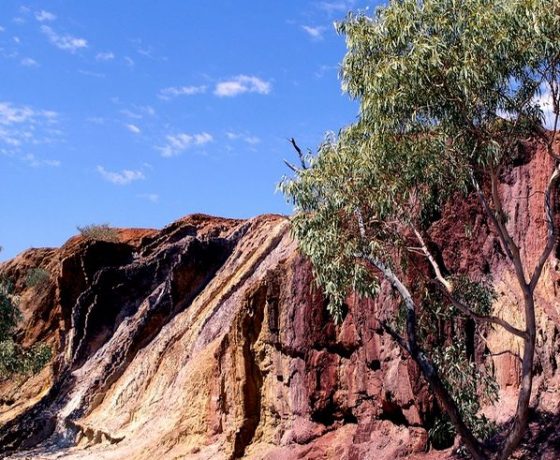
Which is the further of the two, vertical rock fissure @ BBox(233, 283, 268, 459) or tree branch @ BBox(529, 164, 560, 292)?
vertical rock fissure @ BBox(233, 283, 268, 459)

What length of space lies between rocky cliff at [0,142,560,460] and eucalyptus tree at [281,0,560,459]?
247 cm

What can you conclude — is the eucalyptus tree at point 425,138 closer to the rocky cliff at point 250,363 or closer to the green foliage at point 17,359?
the rocky cliff at point 250,363

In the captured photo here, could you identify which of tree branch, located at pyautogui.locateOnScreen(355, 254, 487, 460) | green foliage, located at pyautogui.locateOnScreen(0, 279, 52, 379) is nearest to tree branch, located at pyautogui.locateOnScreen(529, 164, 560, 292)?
tree branch, located at pyautogui.locateOnScreen(355, 254, 487, 460)

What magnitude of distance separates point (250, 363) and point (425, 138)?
11368mm

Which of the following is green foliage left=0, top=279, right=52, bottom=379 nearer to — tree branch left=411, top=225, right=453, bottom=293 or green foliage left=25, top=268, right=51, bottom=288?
green foliage left=25, top=268, right=51, bottom=288

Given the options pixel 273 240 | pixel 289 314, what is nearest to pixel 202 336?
pixel 273 240

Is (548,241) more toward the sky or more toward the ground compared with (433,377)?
more toward the sky

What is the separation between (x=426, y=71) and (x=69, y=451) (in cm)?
2305

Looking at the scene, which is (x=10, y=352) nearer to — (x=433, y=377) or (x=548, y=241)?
(x=433, y=377)

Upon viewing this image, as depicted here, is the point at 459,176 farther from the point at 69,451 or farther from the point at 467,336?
the point at 69,451

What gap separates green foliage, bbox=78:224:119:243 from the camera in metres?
57.7

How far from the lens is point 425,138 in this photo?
15.6m

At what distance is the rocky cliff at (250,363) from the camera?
19.5 m

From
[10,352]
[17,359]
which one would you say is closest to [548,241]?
[10,352]
